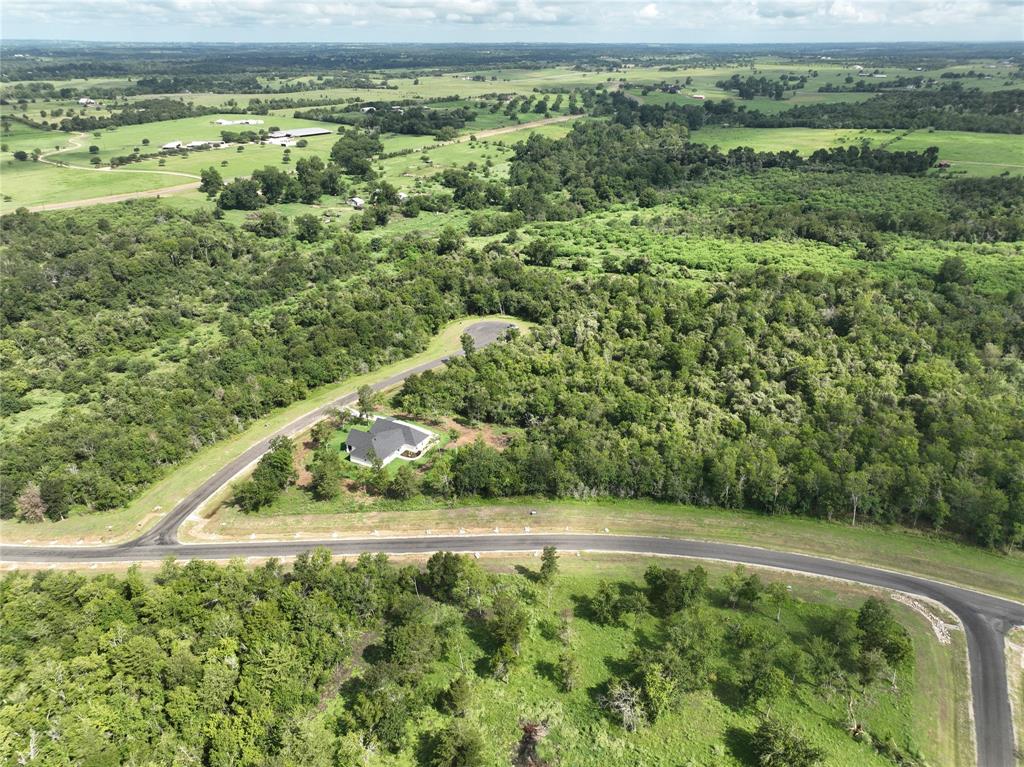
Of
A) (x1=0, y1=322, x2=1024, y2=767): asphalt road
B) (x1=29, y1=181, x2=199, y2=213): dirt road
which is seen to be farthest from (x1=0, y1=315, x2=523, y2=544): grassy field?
(x1=29, y1=181, x2=199, y2=213): dirt road

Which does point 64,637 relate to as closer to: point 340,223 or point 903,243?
point 340,223

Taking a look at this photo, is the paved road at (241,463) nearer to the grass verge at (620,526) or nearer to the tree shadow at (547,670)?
the grass verge at (620,526)

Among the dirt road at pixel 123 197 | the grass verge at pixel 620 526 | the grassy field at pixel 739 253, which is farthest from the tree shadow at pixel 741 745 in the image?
the dirt road at pixel 123 197

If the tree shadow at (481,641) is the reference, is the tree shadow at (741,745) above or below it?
below

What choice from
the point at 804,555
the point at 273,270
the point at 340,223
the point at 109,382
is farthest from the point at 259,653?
the point at 340,223

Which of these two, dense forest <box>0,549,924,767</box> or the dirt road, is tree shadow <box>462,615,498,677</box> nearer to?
dense forest <box>0,549,924,767</box>

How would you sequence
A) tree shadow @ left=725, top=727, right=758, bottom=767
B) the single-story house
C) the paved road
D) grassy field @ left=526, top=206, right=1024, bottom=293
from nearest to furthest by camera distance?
tree shadow @ left=725, top=727, right=758, bottom=767, the paved road, the single-story house, grassy field @ left=526, top=206, right=1024, bottom=293

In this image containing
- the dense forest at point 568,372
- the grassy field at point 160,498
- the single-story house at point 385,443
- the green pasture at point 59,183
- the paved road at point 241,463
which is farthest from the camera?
the green pasture at point 59,183
